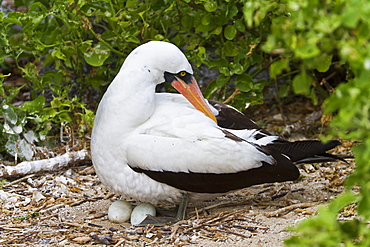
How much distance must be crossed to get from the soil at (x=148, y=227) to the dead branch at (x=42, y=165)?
68mm

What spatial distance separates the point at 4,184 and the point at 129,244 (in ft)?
5.43

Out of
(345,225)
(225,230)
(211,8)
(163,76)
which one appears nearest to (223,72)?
(211,8)

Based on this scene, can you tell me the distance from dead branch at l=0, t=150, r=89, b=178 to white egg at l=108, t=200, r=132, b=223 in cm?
108

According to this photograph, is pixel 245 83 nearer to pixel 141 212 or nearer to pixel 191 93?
pixel 191 93

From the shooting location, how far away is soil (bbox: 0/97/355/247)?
3760 mm

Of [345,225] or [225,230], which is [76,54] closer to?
[225,230]

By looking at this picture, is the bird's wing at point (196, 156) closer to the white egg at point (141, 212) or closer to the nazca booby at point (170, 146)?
the nazca booby at point (170, 146)

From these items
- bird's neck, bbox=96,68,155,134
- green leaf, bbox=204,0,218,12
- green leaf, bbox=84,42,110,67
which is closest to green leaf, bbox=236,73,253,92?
green leaf, bbox=204,0,218,12

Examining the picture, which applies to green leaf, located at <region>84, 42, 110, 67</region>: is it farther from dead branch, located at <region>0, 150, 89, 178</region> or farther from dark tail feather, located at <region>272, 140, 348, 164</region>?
dark tail feather, located at <region>272, 140, 348, 164</region>

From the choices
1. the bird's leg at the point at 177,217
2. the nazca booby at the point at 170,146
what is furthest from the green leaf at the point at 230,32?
the bird's leg at the point at 177,217

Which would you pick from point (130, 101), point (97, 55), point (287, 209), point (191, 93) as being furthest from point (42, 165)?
point (287, 209)

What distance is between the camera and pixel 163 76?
4230mm

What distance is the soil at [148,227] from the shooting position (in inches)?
148

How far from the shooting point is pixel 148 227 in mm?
3975
